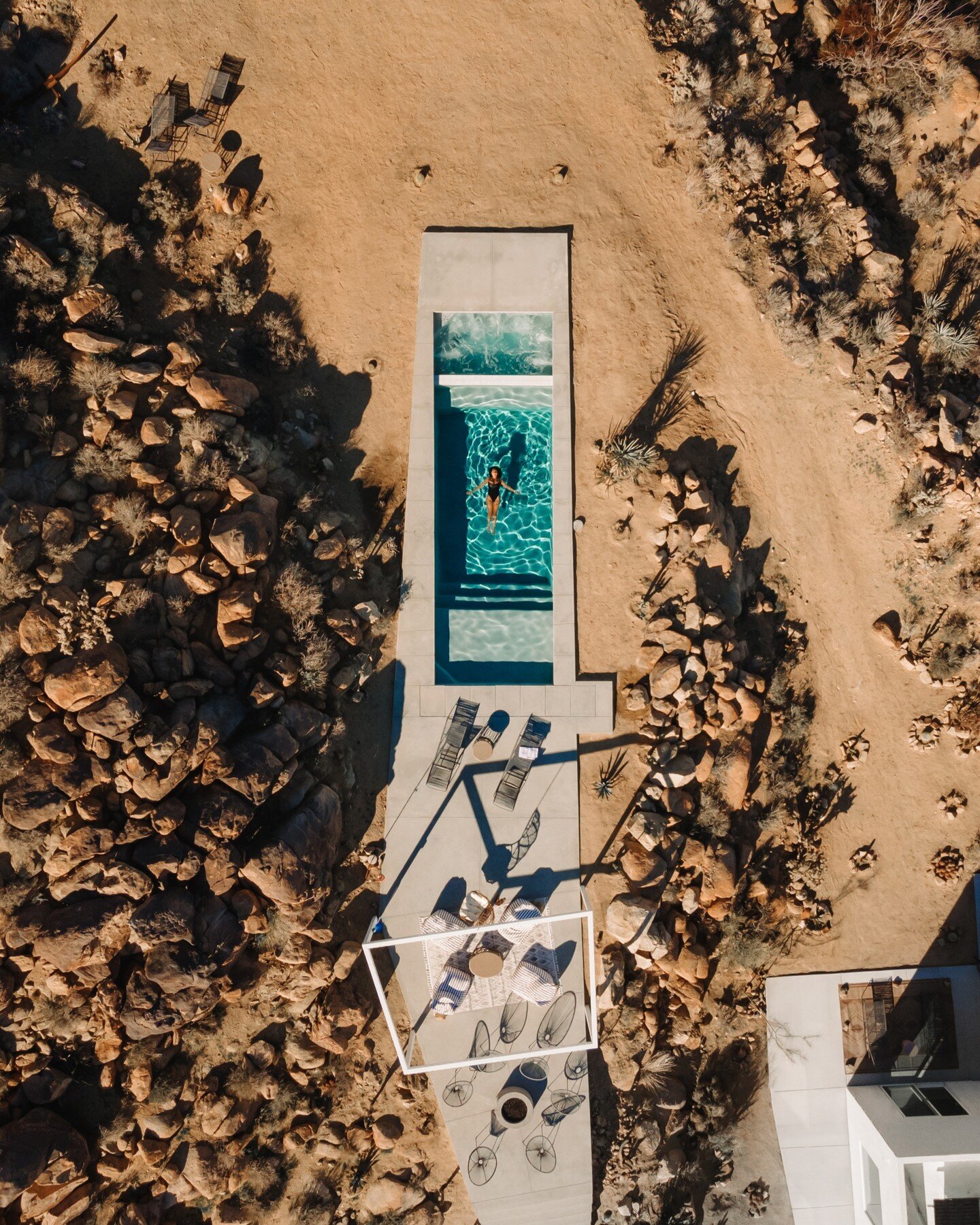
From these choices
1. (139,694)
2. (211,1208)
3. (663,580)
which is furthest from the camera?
(663,580)

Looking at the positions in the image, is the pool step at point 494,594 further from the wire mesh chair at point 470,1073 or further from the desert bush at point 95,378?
the wire mesh chair at point 470,1073

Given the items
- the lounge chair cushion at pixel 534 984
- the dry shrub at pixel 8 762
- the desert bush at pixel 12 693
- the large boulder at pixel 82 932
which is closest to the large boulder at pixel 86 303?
the desert bush at pixel 12 693

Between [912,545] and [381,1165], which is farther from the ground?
[912,545]

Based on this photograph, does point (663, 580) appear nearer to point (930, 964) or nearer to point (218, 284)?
point (930, 964)

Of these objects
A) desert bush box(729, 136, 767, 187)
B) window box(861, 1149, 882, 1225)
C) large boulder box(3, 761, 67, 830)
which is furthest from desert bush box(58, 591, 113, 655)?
window box(861, 1149, 882, 1225)

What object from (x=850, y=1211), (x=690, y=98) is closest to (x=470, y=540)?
(x=690, y=98)

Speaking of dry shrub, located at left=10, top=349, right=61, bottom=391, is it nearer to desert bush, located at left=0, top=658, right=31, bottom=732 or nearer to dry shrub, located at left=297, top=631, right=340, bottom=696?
desert bush, located at left=0, top=658, right=31, bottom=732
